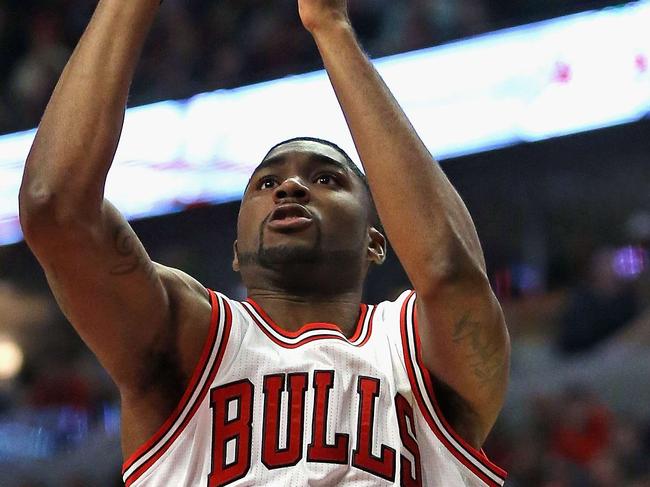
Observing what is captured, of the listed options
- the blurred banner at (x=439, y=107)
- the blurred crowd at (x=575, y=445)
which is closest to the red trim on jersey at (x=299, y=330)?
the blurred crowd at (x=575, y=445)

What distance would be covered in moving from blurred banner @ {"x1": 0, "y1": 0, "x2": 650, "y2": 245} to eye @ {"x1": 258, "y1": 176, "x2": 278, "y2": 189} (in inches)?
210

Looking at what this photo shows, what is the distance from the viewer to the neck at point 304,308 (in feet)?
10.1

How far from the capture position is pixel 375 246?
3.41 m

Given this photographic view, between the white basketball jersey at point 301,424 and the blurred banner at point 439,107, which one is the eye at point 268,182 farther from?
the blurred banner at point 439,107

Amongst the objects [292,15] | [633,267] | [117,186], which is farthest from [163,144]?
[633,267]

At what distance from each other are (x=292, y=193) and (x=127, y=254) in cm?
63

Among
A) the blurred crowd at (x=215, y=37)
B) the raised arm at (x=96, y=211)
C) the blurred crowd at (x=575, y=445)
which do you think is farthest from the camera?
the blurred crowd at (x=215, y=37)

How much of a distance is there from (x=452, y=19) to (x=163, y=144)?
8.58 feet

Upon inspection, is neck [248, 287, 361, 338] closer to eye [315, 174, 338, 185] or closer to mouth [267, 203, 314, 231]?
mouth [267, 203, 314, 231]

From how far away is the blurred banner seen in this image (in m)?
8.11

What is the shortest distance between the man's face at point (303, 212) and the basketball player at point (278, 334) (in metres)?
0.03

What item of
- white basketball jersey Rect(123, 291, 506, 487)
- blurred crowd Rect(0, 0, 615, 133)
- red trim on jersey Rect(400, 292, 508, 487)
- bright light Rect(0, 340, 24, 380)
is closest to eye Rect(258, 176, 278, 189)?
white basketball jersey Rect(123, 291, 506, 487)

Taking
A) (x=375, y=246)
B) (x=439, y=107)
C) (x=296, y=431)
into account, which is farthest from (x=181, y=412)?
(x=439, y=107)

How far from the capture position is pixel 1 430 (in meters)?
8.71
